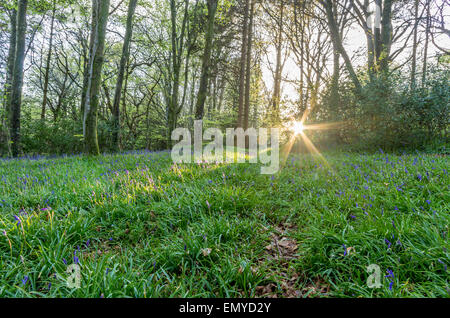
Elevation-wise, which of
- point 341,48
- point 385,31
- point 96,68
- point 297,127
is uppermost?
point 385,31

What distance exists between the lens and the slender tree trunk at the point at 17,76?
9.49 m

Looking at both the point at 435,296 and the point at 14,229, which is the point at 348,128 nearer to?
the point at 435,296

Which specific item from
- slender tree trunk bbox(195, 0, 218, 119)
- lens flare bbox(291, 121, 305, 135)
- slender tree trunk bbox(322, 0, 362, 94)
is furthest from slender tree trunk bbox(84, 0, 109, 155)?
lens flare bbox(291, 121, 305, 135)

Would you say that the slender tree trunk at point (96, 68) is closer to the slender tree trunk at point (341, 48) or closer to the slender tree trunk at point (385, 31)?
the slender tree trunk at point (341, 48)

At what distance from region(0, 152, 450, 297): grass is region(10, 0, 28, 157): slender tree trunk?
8815 mm

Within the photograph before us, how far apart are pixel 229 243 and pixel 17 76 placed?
13.6 meters

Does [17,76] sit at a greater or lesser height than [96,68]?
greater

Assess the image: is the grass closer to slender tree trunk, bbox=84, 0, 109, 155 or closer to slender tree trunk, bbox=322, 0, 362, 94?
slender tree trunk, bbox=84, 0, 109, 155

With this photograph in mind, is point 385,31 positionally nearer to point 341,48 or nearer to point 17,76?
point 341,48

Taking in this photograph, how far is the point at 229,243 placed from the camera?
2.18m

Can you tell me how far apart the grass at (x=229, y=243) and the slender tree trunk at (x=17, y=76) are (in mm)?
8815

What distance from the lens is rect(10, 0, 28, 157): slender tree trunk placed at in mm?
9492

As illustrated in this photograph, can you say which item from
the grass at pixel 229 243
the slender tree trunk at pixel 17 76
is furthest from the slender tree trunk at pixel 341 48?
the slender tree trunk at pixel 17 76

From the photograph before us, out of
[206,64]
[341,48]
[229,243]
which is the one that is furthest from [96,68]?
[341,48]
